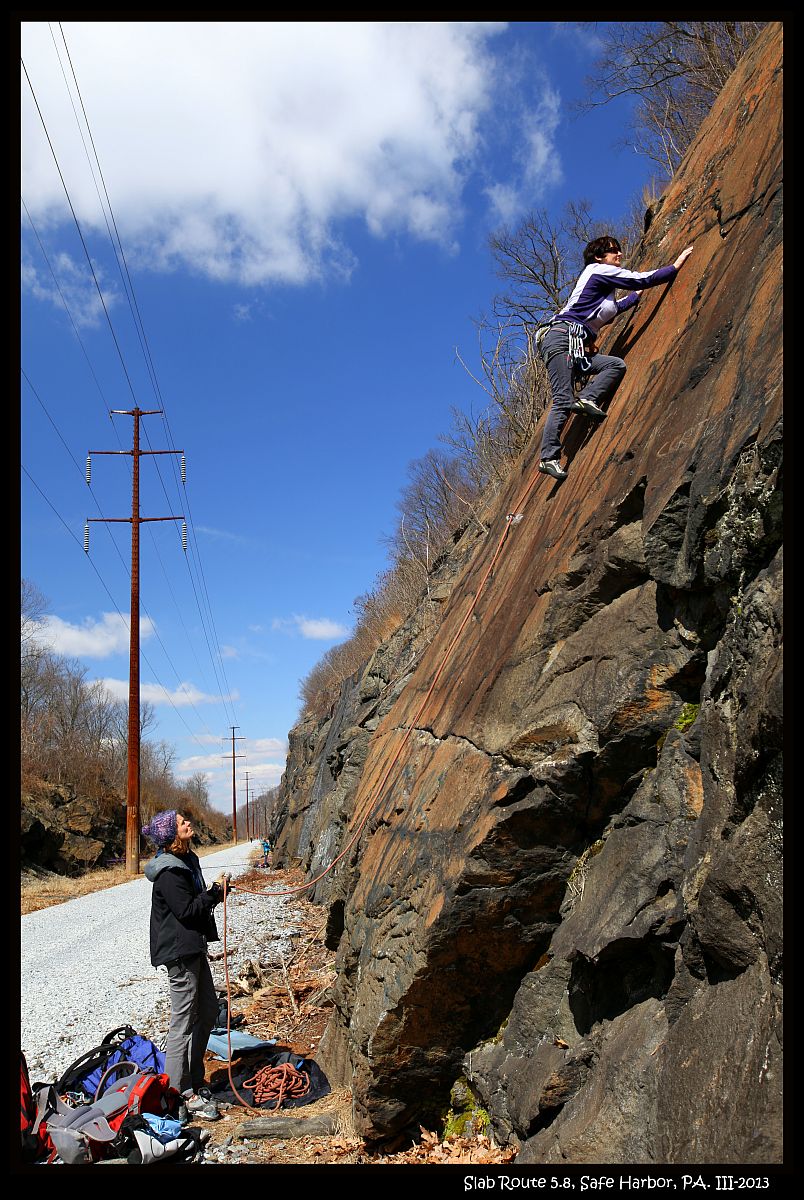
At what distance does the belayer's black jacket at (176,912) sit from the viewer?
5789 millimetres

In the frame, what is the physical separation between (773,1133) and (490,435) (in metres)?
10.8

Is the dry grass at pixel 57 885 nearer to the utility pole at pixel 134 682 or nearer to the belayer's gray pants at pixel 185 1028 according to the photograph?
the utility pole at pixel 134 682

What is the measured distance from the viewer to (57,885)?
22062mm

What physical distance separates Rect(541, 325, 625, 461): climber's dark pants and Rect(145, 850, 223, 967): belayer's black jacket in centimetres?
407

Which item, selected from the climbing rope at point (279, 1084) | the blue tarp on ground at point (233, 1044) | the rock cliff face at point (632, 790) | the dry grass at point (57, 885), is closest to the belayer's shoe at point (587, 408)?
the rock cliff face at point (632, 790)

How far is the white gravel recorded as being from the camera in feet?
24.6

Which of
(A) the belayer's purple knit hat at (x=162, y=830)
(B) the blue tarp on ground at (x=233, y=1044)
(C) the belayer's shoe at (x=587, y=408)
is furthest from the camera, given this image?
(B) the blue tarp on ground at (x=233, y=1044)

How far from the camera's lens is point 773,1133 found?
2.32 m

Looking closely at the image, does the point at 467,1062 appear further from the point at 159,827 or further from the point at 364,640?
the point at 364,640

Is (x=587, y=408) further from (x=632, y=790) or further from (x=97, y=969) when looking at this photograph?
(x=97, y=969)

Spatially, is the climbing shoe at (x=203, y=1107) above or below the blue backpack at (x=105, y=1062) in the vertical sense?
below

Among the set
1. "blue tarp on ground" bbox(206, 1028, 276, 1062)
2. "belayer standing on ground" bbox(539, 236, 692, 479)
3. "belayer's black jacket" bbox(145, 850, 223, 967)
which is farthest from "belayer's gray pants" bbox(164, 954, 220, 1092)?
"belayer standing on ground" bbox(539, 236, 692, 479)

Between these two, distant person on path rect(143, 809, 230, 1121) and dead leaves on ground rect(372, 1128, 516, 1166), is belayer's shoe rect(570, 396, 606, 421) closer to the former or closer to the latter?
distant person on path rect(143, 809, 230, 1121)
